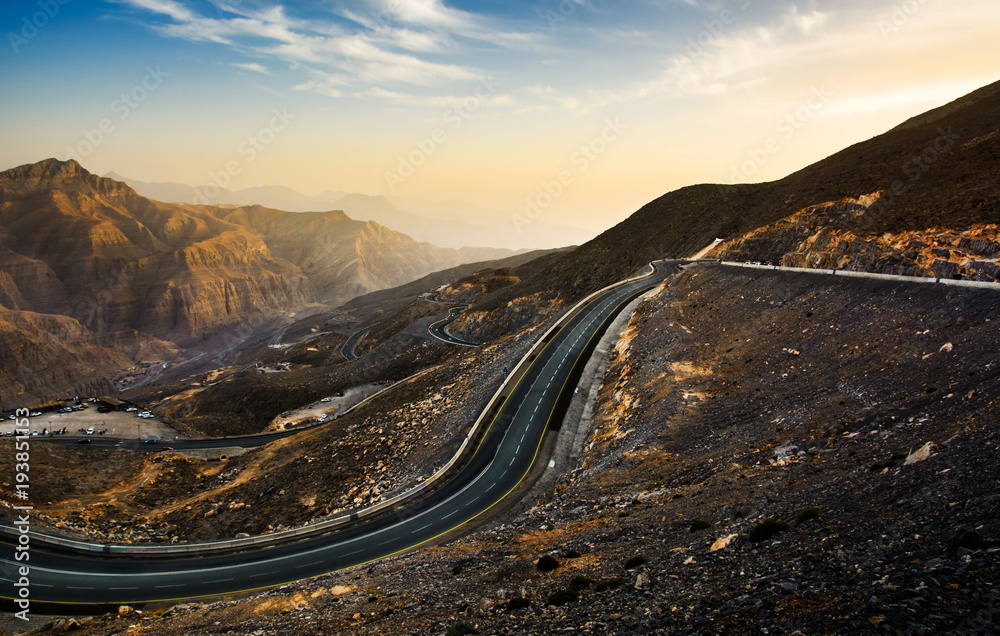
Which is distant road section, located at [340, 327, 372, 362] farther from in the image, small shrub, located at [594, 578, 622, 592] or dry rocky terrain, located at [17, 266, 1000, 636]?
small shrub, located at [594, 578, 622, 592]

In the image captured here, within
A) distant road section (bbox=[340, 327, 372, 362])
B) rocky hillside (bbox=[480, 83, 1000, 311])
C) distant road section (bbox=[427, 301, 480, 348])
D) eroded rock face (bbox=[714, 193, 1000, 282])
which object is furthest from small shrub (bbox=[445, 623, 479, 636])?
distant road section (bbox=[340, 327, 372, 362])

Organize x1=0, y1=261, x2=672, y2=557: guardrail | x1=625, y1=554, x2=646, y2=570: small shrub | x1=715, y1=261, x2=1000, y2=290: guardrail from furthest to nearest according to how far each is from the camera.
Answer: x1=0, y1=261, x2=672, y2=557: guardrail → x1=715, y1=261, x2=1000, y2=290: guardrail → x1=625, y1=554, x2=646, y2=570: small shrub

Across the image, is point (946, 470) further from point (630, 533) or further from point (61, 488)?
point (61, 488)

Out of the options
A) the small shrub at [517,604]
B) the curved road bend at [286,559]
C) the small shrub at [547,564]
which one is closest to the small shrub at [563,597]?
the small shrub at [517,604]

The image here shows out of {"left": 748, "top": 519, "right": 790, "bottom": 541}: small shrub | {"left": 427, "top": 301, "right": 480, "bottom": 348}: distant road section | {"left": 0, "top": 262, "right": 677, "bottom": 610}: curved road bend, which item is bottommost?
{"left": 0, "top": 262, "right": 677, "bottom": 610}: curved road bend

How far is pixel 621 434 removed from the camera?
109 ft

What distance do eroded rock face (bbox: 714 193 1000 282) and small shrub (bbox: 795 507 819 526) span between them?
28217mm

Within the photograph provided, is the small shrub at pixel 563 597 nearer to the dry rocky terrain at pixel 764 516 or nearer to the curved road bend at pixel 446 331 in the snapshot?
the dry rocky terrain at pixel 764 516

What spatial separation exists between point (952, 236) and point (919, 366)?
23.3 meters

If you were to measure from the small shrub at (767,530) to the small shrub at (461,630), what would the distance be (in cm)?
855

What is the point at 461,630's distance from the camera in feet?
47.1

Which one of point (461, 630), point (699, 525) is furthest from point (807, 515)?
point (461, 630)

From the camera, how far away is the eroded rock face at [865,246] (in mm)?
34906

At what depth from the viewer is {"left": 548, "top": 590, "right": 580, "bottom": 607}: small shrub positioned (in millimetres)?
14454
